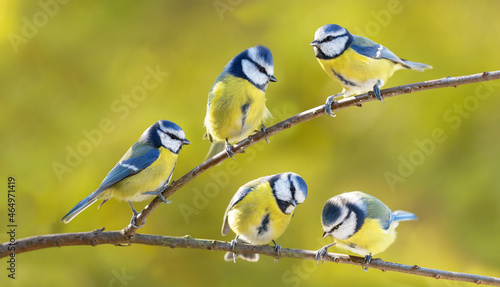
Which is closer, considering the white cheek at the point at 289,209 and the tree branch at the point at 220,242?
the tree branch at the point at 220,242

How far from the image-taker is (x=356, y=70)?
5.20 feet

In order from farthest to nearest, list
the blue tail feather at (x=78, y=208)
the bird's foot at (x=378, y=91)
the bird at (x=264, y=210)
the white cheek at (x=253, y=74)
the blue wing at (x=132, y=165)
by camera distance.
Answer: the bird at (x=264, y=210), the white cheek at (x=253, y=74), the blue wing at (x=132, y=165), the bird's foot at (x=378, y=91), the blue tail feather at (x=78, y=208)

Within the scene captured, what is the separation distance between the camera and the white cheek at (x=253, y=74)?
153cm

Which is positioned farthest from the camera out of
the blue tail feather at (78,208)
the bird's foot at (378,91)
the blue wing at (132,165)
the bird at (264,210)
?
the bird at (264,210)

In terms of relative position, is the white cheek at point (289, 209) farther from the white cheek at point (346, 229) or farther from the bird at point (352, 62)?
the bird at point (352, 62)

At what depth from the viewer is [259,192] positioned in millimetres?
1706

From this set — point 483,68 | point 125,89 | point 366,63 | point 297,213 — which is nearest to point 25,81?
point 125,89

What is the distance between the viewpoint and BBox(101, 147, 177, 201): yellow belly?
4.73 ft

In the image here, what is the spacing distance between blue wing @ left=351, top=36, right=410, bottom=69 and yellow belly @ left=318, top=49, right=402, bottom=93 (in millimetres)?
19

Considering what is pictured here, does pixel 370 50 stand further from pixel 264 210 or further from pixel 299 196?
pixel 264 210

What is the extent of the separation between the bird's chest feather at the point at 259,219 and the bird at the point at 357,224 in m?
0.17

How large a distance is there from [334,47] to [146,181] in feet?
2.39

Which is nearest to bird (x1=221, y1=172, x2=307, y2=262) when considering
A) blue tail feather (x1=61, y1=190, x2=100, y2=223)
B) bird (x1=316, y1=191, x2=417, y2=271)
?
bird (x1=316, y1=191, x2=417, y2=271)

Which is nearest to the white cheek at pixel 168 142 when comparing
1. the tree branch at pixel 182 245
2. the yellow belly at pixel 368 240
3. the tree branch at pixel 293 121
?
the tree branch at pixel 293 121
